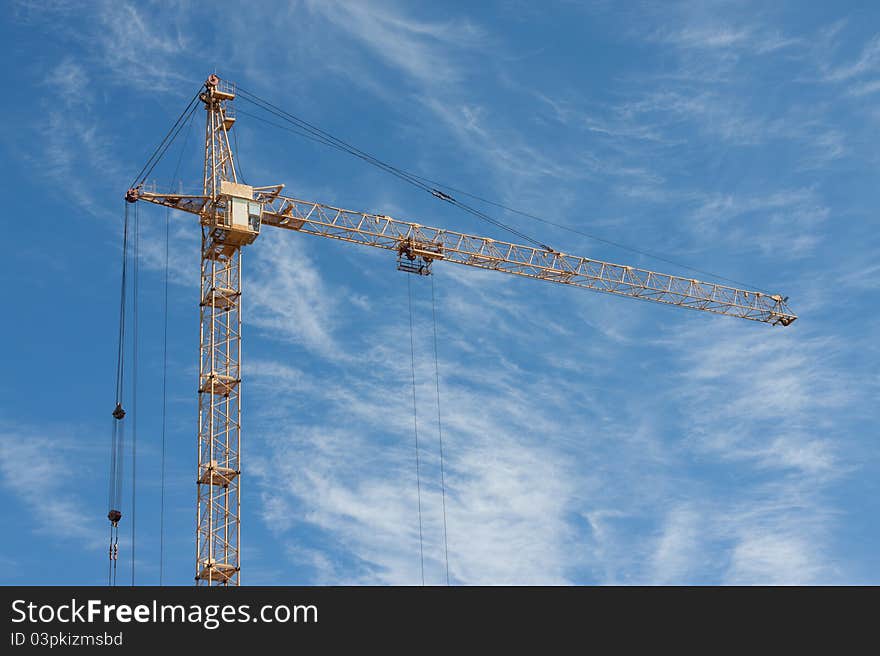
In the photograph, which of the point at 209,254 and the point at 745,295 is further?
the point at 745,295

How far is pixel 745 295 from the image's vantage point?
16700 centimetres
